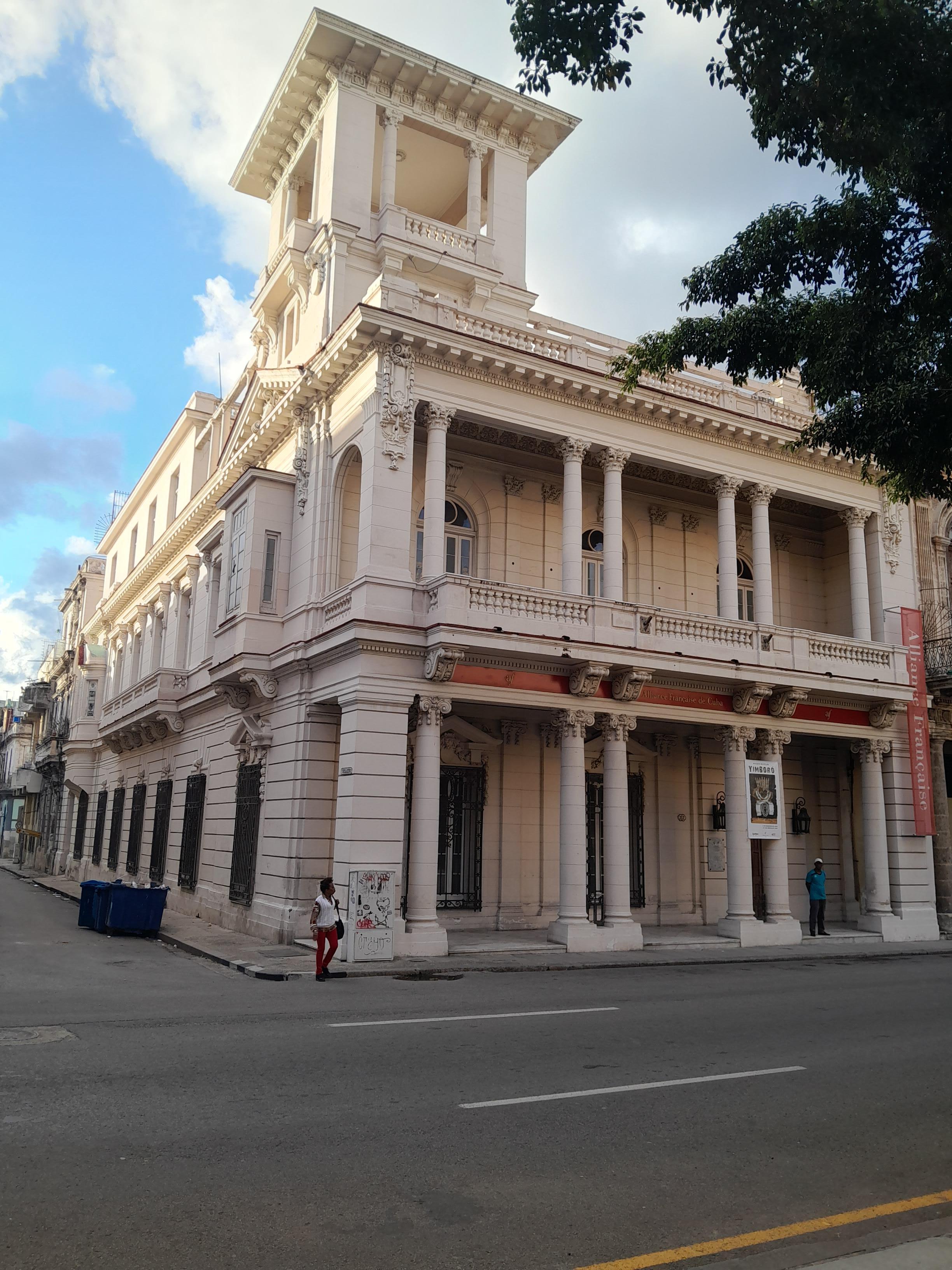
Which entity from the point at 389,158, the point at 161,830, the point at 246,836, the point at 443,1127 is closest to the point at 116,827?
the point at 161,830

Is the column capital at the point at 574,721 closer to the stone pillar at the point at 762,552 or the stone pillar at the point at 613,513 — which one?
the stone pillar at the point at 613,513

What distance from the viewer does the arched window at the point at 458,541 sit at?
21984 mm

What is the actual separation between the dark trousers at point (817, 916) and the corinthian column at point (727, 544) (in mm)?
6688

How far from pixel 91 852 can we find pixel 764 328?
39.3m

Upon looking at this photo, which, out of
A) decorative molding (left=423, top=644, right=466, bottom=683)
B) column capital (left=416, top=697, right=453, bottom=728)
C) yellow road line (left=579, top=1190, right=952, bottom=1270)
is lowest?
yellow road line (left=579, top=1190, right=952, bottom=1270)

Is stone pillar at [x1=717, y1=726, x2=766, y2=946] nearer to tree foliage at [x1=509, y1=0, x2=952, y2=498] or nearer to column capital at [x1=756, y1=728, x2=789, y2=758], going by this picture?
column capital at [x1=756, y1=728, x2=789, y2=758]

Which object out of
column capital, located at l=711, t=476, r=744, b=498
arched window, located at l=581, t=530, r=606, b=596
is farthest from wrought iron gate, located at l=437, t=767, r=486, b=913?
column capital, located at l=711, t=476, r=744, b=498

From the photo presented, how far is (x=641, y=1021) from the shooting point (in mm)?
11023

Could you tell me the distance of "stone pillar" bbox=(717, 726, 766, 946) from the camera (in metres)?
20.6

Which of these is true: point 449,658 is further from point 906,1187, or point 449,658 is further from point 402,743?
point 906,1187

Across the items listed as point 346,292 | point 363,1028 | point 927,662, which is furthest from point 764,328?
point 927,662

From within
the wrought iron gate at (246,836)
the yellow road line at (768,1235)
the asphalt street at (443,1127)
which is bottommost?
the yellow road line at (768,1235)

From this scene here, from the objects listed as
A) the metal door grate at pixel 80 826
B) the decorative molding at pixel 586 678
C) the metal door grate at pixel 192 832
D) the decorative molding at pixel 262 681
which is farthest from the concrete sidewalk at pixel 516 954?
the metal door grate at pixel 80 826

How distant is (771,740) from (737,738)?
97 cm
